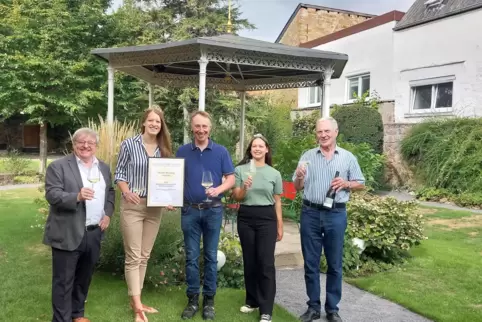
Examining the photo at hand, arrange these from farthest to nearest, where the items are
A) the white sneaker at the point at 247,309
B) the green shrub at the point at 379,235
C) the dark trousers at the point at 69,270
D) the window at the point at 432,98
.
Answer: the window at the point at 432,98, the green shrub at the point at 379,235, the white sneaker at the point at 247,309, the dark trousers at the point at 69,270

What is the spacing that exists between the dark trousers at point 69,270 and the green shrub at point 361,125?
11.2m

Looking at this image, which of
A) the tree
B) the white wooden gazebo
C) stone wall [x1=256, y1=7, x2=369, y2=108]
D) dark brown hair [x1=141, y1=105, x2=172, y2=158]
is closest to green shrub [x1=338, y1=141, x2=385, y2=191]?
the white wooden gazebo

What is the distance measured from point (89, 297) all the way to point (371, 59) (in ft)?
46.4

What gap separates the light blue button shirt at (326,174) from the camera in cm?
388

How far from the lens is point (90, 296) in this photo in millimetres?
4562

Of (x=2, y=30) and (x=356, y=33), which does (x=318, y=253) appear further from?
(x=2, y=30)

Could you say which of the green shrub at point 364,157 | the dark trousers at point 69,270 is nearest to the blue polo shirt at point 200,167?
the dark trousers at point 69,270

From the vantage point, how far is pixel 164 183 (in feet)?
12.1

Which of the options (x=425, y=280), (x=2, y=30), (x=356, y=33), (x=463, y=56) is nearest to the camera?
(x=425, y=280)

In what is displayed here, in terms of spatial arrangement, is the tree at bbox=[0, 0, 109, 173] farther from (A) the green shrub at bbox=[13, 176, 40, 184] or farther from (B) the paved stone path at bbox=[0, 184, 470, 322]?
(B) the paved stone path at bbox=[0, 184, 470, 322]

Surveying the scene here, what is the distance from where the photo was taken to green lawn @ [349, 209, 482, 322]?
4469 millimetres

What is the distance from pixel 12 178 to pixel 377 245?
1376cm

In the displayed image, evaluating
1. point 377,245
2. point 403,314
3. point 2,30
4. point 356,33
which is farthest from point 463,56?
point 2,30

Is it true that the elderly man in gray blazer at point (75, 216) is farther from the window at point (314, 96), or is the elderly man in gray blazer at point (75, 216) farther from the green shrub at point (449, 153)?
the window at point (314, 96)
